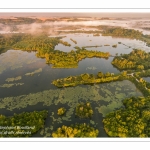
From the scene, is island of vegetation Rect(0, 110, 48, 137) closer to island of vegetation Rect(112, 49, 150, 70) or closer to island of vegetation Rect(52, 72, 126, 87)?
island of vegetation Rect(52, 72, 126, 87)

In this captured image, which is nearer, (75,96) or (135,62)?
(75,96)

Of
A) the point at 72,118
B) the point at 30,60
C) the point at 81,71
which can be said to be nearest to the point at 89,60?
the point at 81,71

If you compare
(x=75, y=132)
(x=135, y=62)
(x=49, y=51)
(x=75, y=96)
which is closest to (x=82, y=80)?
(x=75, y=96)

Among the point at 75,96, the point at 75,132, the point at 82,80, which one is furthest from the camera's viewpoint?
the point at 82,80

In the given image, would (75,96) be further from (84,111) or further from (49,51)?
(49,51)

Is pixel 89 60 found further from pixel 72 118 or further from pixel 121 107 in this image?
pixel 72 118

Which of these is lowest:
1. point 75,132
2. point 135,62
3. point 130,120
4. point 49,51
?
point 75,132

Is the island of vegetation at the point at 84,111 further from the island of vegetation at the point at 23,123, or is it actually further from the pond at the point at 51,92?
the island of vegetation at the point at 23,123

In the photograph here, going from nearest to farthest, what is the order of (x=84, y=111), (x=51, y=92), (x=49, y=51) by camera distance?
(x=84, y=111) → (x=51, y=92) → (x=49, y=51)

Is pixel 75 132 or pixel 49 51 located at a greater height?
pixel 49 51
